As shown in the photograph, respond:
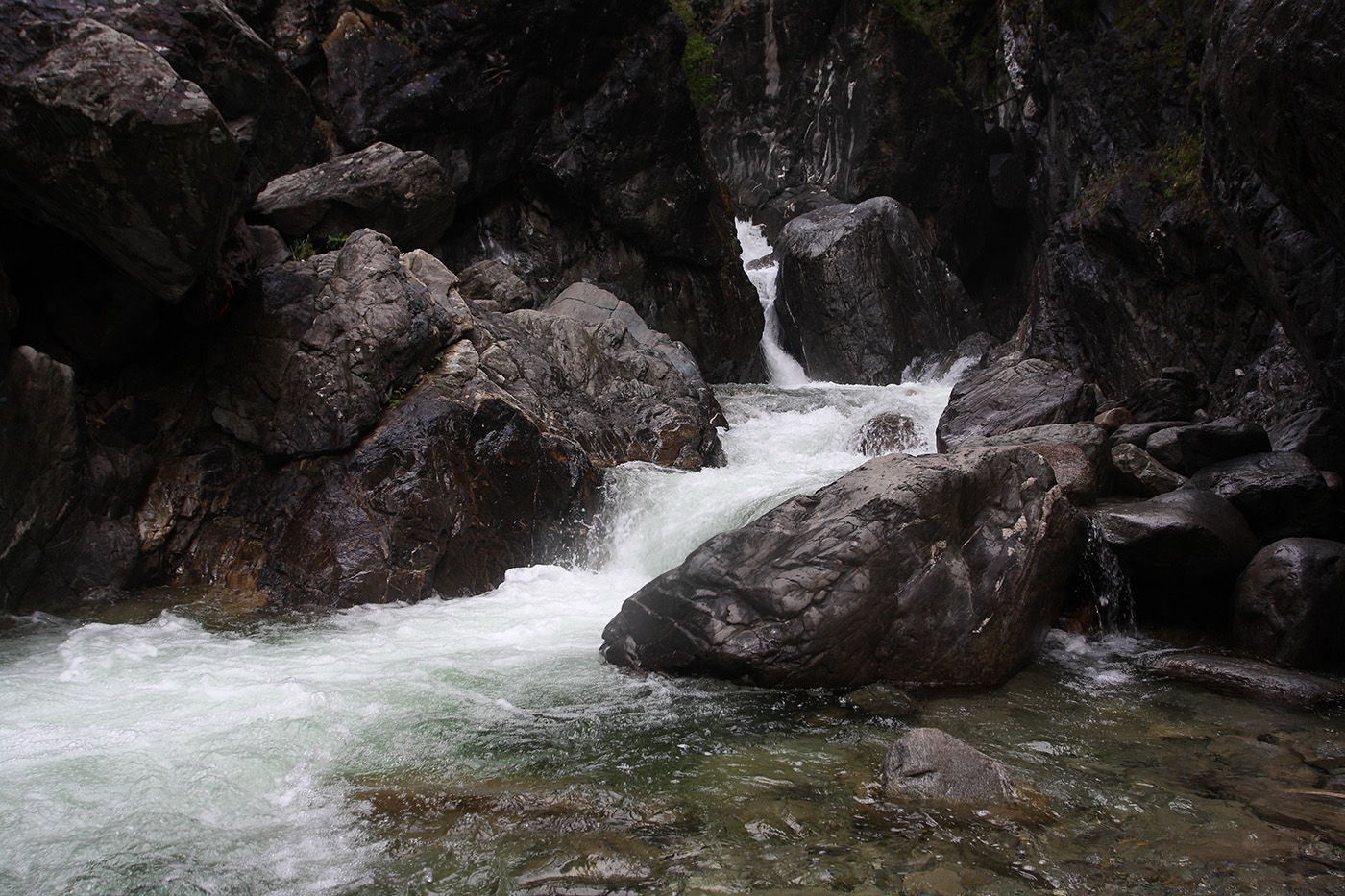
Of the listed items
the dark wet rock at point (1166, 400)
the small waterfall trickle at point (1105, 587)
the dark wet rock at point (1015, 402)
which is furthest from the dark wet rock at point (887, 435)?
the small waterfall trickle at point (1105, 587)

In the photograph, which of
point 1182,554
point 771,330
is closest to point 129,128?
point 1182,554

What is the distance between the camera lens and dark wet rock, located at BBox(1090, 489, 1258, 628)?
661 centimetres

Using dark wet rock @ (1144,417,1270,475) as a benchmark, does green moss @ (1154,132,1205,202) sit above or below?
above

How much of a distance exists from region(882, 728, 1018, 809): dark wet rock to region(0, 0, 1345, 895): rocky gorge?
2 centimetres

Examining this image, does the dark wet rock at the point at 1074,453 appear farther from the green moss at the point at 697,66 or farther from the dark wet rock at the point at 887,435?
the green moss at the point at 697,66

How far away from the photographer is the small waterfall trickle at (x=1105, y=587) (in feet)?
22.2

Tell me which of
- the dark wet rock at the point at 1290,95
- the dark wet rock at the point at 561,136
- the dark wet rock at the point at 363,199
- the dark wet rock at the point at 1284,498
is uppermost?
the dark wet rock at the point at 561,136

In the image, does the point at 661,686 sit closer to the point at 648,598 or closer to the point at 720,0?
the point at 648,598

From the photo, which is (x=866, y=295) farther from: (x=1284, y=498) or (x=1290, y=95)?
(x=1290, y=95)

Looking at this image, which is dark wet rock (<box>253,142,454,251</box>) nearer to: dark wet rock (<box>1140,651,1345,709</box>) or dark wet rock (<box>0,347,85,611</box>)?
dark wet rock (<box>0,347,85,611</box>)

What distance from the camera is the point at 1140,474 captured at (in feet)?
27.3

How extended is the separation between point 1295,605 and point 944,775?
388cm

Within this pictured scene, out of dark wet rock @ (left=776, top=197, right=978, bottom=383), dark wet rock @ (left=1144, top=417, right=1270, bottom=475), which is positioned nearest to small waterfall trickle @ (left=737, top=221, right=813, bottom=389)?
dark wet rock @ (left=776, top=197, right=978, bottom=383)

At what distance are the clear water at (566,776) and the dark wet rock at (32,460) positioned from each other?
0.60m
